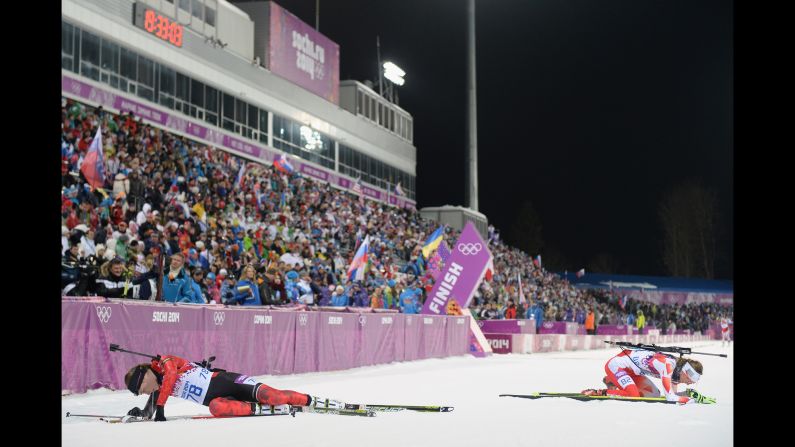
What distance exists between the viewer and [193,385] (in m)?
10.5

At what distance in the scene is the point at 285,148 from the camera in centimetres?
5056

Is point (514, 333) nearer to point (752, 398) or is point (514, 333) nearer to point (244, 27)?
point (244, 27)

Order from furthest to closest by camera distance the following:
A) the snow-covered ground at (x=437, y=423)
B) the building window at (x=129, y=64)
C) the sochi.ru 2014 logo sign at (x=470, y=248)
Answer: the building window at (x=129, y=64) < the sochi.ru 2014 logo sign at (x=470, y=248) < the snow-covered ground at (x=437, y=423)

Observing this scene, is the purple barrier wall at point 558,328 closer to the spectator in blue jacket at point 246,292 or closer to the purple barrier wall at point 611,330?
the purple barrier wall at point 611,330

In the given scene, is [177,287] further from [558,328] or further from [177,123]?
[558,328]

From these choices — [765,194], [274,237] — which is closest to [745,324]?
[765,194]

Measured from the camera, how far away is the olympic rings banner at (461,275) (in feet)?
103

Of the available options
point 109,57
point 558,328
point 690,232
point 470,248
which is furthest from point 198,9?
point 690,232

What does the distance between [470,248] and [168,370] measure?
72.6 ft

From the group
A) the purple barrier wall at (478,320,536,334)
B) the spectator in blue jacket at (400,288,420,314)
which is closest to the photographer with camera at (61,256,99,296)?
the spectator in blue jacket at (400,288,420,314)

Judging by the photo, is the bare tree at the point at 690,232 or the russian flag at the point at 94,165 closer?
the russian flag at the point at 94,165

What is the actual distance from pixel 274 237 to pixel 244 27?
21320mm

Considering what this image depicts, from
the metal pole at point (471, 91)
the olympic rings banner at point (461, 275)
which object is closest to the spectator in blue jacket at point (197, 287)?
the olympic rings banner at point (461, 275)

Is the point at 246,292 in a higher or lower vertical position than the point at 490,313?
higher
